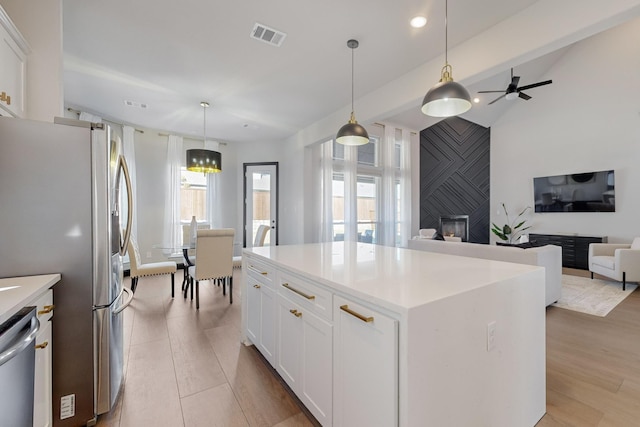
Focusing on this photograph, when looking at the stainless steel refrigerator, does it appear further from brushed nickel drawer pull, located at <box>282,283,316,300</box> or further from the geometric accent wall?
the geometric accent wall

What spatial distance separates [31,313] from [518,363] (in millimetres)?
2298

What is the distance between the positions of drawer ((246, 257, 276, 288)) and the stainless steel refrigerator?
3.16ft

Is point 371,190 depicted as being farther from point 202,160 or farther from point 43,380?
point 43,380

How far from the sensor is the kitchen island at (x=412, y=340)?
40.6 inches

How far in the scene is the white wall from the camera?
17.3ft

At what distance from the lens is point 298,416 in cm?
166

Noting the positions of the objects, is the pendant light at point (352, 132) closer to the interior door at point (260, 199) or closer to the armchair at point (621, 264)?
the interior door at point (260, 199)

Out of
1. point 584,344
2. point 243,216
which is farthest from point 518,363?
point 243,216

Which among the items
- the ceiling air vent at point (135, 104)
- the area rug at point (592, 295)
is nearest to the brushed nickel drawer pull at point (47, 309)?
the ceiling air vent at point (135, 104)

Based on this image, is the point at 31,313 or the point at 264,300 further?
the point at 264,300

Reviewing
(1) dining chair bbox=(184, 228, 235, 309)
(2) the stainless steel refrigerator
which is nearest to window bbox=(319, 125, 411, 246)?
(1) dining chair bbox=(184, 228, 235, 309)

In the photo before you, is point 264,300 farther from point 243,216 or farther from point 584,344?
point 243,216

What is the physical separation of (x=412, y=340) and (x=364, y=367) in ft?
1.03

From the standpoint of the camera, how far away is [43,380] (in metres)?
1.35
